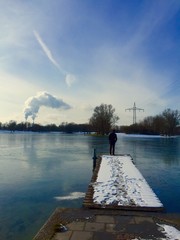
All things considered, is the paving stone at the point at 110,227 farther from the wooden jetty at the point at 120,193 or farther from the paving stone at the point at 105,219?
the wooden jetty at the point at 120,193

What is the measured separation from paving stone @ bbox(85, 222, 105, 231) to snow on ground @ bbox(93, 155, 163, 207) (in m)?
1.50

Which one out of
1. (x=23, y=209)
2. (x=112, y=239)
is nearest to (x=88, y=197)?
Result: (x=23, y=209)

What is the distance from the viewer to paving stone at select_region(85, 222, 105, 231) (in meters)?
4.89

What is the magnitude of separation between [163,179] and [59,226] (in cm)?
770

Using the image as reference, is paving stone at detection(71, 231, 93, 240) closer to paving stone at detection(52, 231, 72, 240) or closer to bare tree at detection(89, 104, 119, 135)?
paving stone at detection(52, 231, 72, 240)

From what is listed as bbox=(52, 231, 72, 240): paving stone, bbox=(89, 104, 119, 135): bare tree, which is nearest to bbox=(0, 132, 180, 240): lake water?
bbox=(52, 231, 72, 240): paving stone

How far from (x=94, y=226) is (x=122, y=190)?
10.3ft

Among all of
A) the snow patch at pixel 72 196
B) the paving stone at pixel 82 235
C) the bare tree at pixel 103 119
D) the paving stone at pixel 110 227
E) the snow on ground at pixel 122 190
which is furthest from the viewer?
the bare tree at pixel 103 119

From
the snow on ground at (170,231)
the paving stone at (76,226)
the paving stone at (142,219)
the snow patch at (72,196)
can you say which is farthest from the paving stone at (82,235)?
the snow patch at (72,196)

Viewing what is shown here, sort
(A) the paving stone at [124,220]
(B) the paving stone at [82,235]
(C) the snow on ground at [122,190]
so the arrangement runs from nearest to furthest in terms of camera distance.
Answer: (B) the paving stone at [82,235]
(A) the paving stone at [124,220]
(C) the snow on ground at [122,190]

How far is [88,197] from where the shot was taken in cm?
724

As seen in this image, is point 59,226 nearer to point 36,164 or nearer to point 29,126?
point 36,164

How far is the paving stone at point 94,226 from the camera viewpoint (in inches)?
192

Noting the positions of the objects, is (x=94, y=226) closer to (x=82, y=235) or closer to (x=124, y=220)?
(x=82, y=235)
